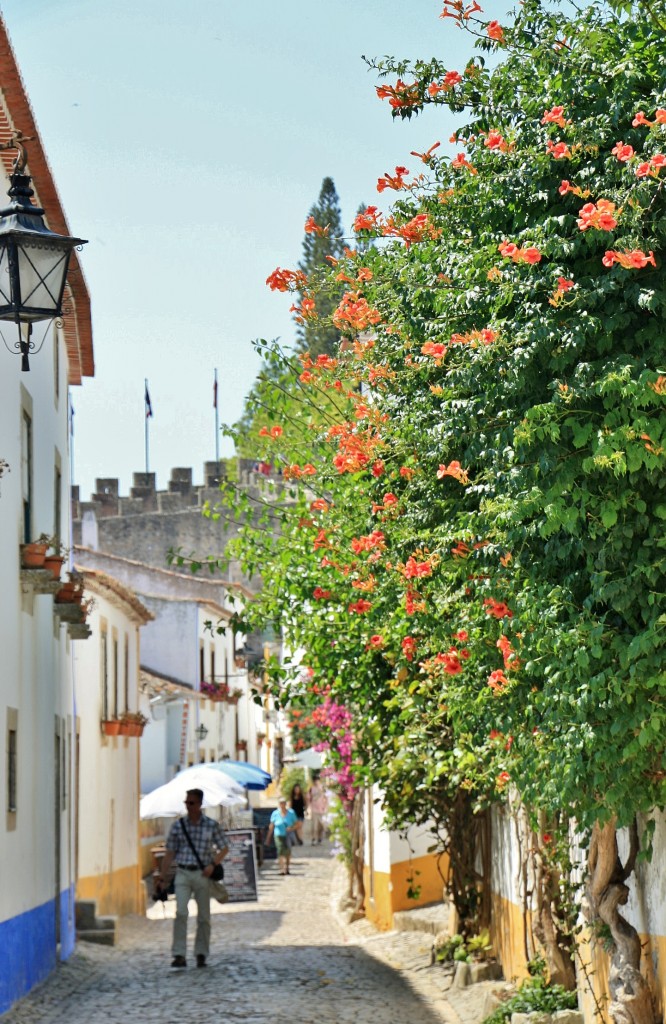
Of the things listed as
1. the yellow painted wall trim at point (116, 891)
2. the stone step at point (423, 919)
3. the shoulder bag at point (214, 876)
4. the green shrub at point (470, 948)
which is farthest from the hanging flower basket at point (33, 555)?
the yellow painted wall trim at point (116, 891)

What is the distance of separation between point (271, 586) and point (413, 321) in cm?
624

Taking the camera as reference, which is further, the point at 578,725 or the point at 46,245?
the point at 46,245

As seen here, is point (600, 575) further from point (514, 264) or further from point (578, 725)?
point (514, 264)

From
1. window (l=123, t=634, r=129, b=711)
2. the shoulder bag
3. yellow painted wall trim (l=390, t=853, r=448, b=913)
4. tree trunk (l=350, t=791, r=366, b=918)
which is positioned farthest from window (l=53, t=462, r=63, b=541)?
window (l=123, t=634, r=129, b=711)

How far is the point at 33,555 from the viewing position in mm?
14328

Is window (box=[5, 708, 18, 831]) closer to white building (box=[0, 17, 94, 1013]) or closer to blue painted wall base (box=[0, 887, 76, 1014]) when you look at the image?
white building (box=[0, 17, 94, 1013])

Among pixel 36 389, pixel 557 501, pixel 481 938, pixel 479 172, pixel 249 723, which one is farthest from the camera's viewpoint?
pixel 249 723

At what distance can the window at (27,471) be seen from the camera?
50.3 ft

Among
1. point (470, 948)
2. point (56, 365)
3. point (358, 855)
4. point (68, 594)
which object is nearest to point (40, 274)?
point (470, 948)

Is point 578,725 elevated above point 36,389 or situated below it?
below

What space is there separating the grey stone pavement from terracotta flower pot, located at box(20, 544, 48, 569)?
3901 millimetres

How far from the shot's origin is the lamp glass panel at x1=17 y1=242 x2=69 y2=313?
7.77 metres

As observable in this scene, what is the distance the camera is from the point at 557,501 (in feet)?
21.6

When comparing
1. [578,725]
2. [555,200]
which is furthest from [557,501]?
[555,200]
